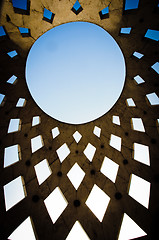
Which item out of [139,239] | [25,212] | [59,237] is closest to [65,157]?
[25,212]

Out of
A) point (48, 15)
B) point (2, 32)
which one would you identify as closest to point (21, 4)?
point (48, 15)

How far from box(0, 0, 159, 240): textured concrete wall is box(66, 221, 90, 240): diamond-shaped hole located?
0.37 metres

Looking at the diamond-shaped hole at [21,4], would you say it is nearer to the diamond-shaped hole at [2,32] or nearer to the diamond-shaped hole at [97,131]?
the diamond-shaped hole at [2,32]

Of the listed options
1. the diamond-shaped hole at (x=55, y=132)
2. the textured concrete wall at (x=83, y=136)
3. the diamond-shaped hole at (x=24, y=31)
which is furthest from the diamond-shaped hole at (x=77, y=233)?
the diamond-shaped hole at (x=24, y=31)

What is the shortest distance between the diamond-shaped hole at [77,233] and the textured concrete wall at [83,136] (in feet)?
1.22

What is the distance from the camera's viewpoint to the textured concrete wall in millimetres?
8711

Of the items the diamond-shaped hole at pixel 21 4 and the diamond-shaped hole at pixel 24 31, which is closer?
the diamond-shaped hole at pixel 21 4

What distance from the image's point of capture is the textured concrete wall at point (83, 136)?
8711mm

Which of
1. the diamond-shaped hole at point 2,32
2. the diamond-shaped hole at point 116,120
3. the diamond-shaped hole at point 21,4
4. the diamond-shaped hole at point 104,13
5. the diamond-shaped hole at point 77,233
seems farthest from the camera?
the diamond-shaped hole at point 116,120

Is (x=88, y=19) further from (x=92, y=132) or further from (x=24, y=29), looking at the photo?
(x=92, y=132)

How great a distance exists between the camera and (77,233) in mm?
11039

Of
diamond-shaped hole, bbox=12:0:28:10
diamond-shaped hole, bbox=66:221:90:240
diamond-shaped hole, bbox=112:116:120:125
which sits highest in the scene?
diamond-shaped hole, bbox=12:0:28:10

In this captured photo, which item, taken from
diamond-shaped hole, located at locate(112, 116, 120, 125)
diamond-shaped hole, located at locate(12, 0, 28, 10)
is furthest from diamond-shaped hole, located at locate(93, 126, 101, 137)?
diamond-shaped hole, located at locate(12, 0, 28, 10)

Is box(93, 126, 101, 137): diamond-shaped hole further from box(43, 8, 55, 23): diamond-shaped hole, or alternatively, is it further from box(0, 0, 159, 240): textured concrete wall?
box(43, 8, 55, 23): diamond-shaped hole
